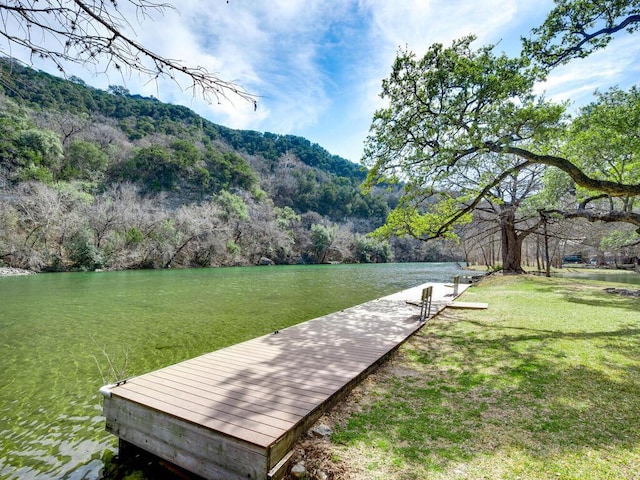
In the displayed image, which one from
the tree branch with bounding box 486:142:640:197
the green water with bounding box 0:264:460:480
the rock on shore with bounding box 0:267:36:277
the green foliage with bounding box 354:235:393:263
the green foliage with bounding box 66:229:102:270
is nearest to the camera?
the green water with bounding box 0:264:460:480

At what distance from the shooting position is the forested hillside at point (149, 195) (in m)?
27.5

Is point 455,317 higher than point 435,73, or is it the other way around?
point 435,73

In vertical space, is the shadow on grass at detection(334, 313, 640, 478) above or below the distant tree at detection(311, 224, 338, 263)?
below

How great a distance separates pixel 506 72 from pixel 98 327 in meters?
12.6

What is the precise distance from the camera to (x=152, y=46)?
2.35 metres

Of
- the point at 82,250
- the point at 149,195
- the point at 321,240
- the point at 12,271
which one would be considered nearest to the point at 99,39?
the point at 12,271

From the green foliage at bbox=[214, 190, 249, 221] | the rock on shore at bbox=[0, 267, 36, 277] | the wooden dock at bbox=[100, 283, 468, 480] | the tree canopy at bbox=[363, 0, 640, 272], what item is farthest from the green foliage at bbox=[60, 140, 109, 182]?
the wooden dock at bbox=[100, 283, 468, 480]

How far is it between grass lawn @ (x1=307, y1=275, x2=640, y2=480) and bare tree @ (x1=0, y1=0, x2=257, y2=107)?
10.5 ft

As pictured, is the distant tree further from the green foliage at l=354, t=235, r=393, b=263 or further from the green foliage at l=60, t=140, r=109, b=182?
the green foliage at l=60, t=140, r=109, b=182

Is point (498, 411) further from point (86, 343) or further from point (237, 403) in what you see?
point (86, 343)

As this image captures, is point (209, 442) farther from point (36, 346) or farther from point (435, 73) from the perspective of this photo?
point (435, 73)

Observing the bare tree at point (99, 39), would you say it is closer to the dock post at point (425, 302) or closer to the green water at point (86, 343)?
the green water at point (86, 343)

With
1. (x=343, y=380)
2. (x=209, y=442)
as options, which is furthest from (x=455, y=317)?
(x=209, y=442)

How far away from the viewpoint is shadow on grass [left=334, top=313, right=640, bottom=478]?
107 inches
